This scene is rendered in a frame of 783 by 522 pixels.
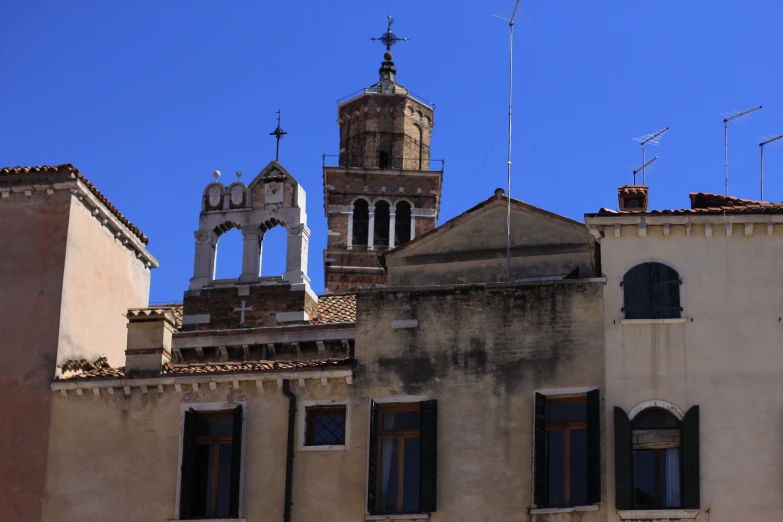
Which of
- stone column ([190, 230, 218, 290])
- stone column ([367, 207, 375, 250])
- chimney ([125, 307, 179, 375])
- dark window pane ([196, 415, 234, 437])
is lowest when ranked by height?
dark window pane ([196, 415, 234, 437])

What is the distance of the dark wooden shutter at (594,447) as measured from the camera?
25.7 meters

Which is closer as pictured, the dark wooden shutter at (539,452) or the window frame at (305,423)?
the dark wooden shutter at (539,452)

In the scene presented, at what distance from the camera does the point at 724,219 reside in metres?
26.8

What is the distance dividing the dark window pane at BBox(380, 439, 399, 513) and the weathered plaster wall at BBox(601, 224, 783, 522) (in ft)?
11.3

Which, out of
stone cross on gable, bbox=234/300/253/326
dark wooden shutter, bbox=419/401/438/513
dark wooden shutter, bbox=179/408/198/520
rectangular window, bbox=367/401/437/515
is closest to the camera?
dark wooden shutter, bbox=419/401/438/513

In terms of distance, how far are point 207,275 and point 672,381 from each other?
523 inches

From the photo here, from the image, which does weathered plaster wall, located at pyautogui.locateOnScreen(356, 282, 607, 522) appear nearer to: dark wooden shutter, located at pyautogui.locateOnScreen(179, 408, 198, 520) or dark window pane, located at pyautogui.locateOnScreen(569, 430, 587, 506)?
dark window pane, located at pyautogui.locateOnScreen(569, 430, 587, 506)

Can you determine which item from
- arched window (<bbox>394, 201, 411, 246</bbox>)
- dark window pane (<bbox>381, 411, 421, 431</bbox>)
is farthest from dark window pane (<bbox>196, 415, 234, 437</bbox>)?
arched window (<bbox>394, 201, 411, 246</bbox>)

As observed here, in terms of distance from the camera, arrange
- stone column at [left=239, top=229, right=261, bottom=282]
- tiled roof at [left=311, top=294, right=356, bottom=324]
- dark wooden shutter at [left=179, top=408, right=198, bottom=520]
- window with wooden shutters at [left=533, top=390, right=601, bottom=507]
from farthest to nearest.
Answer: stone column at [left=239, top=229, right=261, bottom=282] → tiled roof at [left=311, top=294, right=356, bottom=324] → dark wooden shutter at [left=179, top=408, right=198, bottom=520] → window with wooden shutters at [left=533, top=390, right=601, bottom=507]

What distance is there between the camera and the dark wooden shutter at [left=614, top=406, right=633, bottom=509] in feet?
83.6

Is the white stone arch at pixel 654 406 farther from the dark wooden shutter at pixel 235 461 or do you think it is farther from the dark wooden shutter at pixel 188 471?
the dark wooden shutter at pixel 188 471

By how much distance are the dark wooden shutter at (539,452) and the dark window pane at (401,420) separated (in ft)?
6.51

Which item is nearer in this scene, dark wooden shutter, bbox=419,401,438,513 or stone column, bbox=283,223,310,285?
dark wooden shutter, bbox=419,401,438,513

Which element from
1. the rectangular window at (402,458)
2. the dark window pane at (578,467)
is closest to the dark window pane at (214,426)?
the rectangular window at (402,458)
